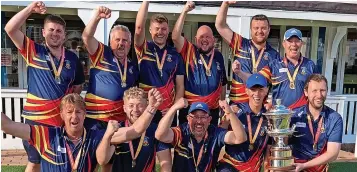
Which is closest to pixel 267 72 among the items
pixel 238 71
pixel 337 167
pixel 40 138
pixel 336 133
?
pixel 238 71

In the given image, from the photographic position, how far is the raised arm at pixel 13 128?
8.74ft

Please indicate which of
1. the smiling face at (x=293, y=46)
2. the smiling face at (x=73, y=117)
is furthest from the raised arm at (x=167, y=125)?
the smiling face at (x=293, y=46)

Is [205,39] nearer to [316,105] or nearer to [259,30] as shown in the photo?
[259,30]

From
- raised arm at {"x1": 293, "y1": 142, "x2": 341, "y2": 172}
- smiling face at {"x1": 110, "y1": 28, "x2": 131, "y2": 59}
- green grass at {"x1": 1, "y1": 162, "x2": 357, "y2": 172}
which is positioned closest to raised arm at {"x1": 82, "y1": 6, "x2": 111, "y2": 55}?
smiling face at {"x1": 110, "y1": 28, "x2": 131, "y2": 59}

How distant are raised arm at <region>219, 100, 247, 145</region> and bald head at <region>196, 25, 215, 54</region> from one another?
1.34 meters

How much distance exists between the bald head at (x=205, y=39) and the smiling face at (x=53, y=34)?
1.48 m

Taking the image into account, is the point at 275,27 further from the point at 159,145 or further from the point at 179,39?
the point at 159,145

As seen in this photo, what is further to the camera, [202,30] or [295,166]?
[202,30]

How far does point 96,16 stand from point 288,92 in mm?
2101

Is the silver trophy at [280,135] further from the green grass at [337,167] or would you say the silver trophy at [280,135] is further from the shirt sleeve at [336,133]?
the green grass at [337,167]

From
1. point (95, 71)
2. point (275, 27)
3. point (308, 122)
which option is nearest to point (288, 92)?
point (308, 122)

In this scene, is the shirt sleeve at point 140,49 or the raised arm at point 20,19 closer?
the raised arm at point 20,19

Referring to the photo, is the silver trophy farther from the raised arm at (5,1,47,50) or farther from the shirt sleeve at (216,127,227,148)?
the raised arm at (5,1,47,50)

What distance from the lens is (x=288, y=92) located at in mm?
4016
